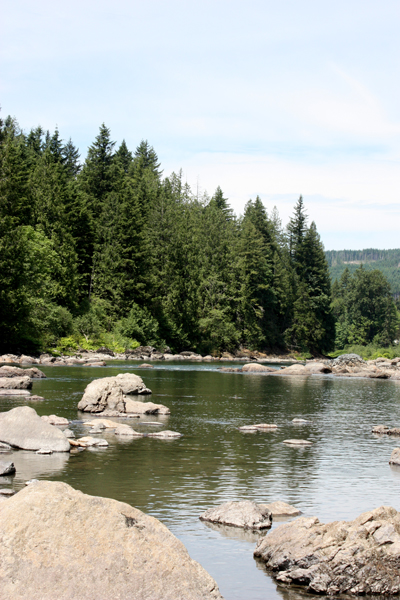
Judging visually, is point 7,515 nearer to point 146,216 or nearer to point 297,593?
point 297,593

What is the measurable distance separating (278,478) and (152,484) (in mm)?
3550

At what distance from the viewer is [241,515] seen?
12578 mm

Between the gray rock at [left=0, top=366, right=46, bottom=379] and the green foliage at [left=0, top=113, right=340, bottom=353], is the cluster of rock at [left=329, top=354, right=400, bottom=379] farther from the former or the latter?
the gray rock at [left=0, top=366, right=46, bottom=379]

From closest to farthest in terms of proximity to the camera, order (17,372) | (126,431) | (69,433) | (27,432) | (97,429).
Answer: (27,432) < (69,433) < (126,431) < (97,429) < (17,372)

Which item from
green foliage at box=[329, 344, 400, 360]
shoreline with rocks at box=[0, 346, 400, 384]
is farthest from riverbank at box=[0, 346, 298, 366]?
green foliage at box=[329, 344, 400, 360]

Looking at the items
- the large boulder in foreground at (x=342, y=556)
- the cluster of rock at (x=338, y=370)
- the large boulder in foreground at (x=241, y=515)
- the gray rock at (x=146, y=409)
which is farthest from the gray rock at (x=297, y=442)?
the cluster of rock at (x=338, y=370)

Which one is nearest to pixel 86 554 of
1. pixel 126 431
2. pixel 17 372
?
pixel 126 431

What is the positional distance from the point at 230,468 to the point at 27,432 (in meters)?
6.78

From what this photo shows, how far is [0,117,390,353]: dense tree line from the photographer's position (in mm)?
64312

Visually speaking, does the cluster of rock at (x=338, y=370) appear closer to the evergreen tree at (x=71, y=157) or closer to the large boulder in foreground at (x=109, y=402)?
the large boulder in foreground at (x=109, y=402)

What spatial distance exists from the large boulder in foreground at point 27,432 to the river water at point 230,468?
1.14 meters

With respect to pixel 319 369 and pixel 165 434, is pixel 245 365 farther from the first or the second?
pixel 165 434

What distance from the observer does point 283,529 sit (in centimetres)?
1058

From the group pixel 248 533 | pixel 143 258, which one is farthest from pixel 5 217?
Answer: pixel 248 533
